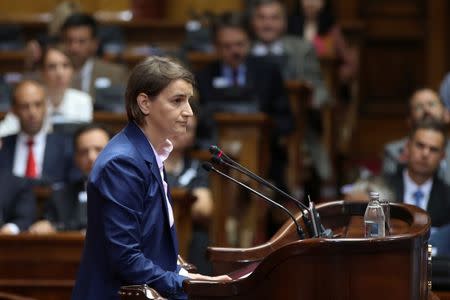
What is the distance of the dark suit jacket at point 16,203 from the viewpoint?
216 inches

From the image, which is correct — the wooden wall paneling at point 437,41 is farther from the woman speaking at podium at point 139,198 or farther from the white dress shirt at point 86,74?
the woman speaking at podium at point 139,198

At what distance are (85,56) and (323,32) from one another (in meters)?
2.55

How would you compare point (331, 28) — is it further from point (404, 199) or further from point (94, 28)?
point (404, 199)

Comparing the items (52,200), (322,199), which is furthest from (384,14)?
(52,200)

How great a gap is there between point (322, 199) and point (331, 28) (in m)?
2.27

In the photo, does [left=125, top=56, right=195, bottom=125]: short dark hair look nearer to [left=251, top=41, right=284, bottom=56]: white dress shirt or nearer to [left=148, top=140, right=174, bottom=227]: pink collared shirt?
[left=148, top=140, right=174, bottom=227]: pink collared shirt

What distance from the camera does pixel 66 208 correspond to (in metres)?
5.55

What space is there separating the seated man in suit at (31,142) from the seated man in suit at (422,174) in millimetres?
2016

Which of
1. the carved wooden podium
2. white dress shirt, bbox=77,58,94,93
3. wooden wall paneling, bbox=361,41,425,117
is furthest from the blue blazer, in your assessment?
wooden wall paneling, bbox=361,41,425,117

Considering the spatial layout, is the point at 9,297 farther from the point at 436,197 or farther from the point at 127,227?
the point at 436,197

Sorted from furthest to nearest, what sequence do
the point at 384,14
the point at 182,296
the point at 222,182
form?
the point at 384,14
the point at 222,182
the point at 182,296

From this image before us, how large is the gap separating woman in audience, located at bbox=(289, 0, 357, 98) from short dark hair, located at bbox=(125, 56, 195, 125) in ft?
22.0

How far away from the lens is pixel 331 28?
9.80 m

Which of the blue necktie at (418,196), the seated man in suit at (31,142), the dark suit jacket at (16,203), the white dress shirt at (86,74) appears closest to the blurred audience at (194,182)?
the seated man in suit at (31,142)
